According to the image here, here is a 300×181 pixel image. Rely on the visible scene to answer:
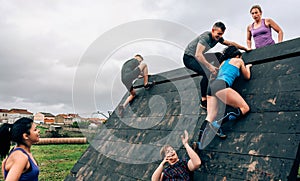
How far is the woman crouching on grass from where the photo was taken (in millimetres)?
2953

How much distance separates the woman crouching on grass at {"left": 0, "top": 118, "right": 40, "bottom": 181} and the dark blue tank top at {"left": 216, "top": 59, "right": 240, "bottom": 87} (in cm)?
236

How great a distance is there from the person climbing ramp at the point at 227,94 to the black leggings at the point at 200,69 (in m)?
0.37

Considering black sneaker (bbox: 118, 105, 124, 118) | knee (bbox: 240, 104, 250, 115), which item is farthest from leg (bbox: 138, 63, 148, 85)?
knee (bbox: 240, 104, 250, 115)

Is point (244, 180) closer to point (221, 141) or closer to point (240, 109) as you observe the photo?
point (221, 141)

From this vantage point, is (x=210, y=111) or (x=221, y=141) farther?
(x=210, y=111)

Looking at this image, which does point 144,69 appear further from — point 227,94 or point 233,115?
point 233,115

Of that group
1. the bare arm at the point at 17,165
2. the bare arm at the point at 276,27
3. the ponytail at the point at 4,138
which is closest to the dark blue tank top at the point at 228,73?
the bare arm at the point at 276,27

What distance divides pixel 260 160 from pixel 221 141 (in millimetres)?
659

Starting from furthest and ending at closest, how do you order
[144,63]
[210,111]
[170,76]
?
[144,63], [170,76], [210,111]

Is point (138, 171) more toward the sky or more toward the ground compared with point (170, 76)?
more toward the ground

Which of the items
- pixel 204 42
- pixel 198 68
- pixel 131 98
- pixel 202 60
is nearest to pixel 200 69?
pixel 198 68

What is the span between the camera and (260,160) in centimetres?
289

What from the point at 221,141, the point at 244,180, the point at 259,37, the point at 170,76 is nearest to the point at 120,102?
the point at 170,76

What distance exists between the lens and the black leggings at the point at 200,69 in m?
4.27
